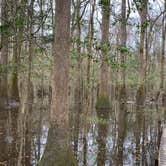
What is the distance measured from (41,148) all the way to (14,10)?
3.17 meters

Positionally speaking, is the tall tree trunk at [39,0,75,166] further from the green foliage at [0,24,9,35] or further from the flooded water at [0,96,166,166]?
the green foliage at [0,24,9,35]

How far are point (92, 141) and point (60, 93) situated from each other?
351 cm

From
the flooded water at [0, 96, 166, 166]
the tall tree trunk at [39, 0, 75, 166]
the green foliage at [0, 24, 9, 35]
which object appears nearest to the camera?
the tall tree trunk at [39, 0, 75, 166]

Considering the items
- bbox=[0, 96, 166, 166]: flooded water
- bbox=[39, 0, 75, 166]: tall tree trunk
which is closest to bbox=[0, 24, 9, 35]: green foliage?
bbox=[0, 96, 166, 166]: flooded water

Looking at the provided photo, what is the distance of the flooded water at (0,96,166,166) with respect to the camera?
25.5 ft

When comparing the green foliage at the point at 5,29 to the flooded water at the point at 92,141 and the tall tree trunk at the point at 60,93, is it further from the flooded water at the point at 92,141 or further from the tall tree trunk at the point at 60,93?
the tall tree trunk at the point at 60,93

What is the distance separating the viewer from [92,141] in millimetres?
9930

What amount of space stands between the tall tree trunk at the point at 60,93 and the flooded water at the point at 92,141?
54cm

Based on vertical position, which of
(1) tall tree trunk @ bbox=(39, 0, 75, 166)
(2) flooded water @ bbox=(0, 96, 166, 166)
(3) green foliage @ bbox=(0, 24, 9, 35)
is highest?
(3) green foliage @ bbox=(0, 24, 9, 35)

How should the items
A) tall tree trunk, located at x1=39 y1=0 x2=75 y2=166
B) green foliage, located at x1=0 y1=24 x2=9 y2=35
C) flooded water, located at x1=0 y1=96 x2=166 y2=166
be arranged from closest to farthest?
tall tree trunk, located at x1=39 y1=0 x2=75 y2=166 < flooded water, located at x1=0 y1=96 x2=166 y2=166 < green foliage, located at x1=0 y1=24 x2=9 y2=35

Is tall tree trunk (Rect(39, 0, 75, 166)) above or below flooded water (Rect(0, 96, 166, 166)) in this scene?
above

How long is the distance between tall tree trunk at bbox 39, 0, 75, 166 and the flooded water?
54 cm

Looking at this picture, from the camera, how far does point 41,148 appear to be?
8.81 m

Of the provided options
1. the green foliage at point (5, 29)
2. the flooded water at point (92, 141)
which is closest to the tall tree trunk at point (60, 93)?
the flooded water at point (92, 141)
